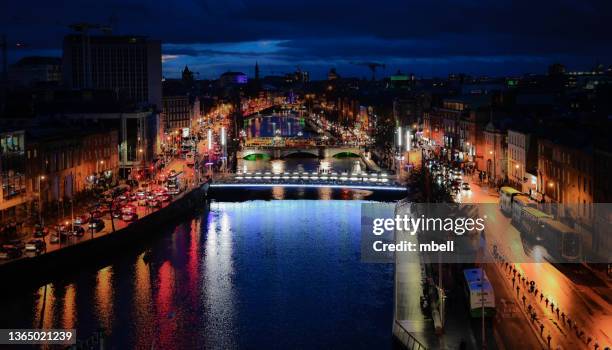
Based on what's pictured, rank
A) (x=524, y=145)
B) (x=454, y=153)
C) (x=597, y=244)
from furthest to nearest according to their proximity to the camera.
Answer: (x=454, y=153) → (x=524, y=145) → (x=597, y=244)

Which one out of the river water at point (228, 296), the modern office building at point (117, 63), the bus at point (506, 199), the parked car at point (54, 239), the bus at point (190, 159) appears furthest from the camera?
the modern office building at point (117, 63)

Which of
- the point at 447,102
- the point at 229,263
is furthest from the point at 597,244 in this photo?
the point at 447,102

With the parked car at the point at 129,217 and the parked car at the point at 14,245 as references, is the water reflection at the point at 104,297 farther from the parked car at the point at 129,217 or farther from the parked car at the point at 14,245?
the parked car at the point at 129,217

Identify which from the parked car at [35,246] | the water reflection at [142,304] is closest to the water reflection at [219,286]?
the water reflection at [142,304]

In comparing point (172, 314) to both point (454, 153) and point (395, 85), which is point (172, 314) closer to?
point (454, 153)

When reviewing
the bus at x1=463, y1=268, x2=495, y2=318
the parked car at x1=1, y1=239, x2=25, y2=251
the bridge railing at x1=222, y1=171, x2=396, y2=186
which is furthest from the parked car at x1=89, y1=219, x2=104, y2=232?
the bus at x1=463, y1=268, x2=495, y2=318
